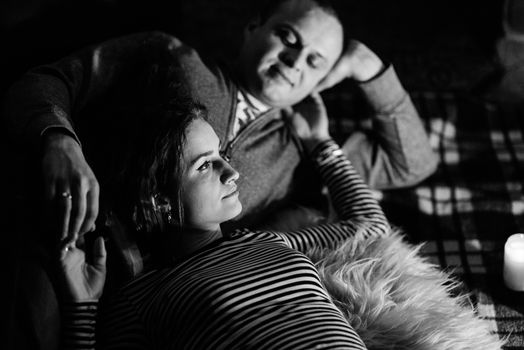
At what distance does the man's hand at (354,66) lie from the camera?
158cm

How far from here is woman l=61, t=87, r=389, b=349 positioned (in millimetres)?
1050

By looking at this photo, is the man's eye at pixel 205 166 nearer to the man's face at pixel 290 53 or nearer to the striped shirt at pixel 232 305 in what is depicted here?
the striped shirt at pixel 232 305

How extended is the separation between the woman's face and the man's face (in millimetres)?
305

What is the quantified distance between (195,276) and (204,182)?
6.2 inches

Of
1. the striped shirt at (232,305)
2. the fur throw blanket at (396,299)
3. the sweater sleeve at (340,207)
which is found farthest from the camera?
the sweater sleeve at (340,207)

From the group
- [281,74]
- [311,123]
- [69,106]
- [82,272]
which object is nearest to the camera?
[82,272]

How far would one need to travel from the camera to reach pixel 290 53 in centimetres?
144

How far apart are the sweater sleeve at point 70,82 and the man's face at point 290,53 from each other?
17 centimetres

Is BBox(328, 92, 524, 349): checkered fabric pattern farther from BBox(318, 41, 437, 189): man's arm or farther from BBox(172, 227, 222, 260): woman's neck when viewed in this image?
BBox(172, 227, 222, 260): woman's neck

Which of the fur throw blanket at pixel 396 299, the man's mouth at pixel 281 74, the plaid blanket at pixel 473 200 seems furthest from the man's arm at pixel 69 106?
the plaid blanket at pixel 473 200

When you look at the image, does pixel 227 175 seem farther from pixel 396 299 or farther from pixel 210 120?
pixel 396 299

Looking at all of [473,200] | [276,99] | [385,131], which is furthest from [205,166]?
[473,200]

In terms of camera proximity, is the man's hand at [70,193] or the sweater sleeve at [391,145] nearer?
the man's hand at [70,193]

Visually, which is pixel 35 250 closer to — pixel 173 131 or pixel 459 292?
pixel 173 131
